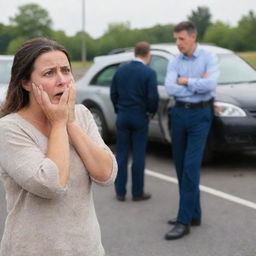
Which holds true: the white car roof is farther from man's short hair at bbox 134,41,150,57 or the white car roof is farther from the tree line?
the tree line

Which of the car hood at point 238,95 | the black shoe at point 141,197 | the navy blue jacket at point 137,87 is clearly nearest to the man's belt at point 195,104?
the navy blue jacket at point 137,87

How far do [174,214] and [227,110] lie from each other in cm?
200

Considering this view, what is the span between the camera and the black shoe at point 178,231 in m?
4.70

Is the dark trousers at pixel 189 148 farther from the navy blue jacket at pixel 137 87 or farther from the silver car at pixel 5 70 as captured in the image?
the silver car at pixel 5 70

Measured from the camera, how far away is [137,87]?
19.6 feet

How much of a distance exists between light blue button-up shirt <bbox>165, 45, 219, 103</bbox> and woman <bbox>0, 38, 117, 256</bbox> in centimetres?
293

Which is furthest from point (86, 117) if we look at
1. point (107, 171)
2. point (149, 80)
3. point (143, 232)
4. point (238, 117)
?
point (238, 117)

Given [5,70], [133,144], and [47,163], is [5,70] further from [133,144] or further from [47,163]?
[47,163]

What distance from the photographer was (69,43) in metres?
56.8

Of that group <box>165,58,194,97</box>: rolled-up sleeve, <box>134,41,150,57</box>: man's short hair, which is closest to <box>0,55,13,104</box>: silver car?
<box>134,41,150,57</box>: man's short hair

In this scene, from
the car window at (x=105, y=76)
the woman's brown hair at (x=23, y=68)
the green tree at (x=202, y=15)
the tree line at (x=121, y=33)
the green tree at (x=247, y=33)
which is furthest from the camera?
the green tree at (x=202, y=15)

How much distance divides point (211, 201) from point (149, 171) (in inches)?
67.8

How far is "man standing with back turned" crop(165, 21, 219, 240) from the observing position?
4.81 metres

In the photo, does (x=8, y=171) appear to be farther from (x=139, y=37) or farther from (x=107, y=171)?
(x=139, y=37)
